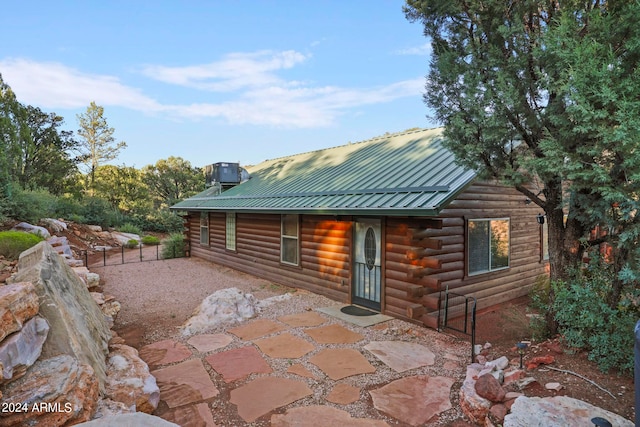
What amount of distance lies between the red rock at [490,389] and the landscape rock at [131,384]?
3.20 metres

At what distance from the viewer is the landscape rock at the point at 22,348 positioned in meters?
2.43

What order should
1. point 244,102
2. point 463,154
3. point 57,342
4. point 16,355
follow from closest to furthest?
point 16,355
point 57,342
point 463,154
point 244,102

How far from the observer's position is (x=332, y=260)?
25.7ft

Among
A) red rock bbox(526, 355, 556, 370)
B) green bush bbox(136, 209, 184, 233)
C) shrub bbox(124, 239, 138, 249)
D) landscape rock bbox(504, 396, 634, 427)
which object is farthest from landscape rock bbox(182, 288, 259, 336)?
green bush bbox(136, 209, 184, 233)

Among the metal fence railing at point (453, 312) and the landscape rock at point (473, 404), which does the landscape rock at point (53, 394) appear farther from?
the metal fence railing at point (453, 312)

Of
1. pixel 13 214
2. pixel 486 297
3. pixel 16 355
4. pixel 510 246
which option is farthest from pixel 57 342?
pixel 13 214

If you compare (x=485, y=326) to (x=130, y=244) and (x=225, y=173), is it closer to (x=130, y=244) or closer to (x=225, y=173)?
(x=225, y=173)

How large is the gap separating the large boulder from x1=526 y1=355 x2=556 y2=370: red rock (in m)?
4.31

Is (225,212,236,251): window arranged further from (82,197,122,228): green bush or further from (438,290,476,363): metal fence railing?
(82,197,122,228): green bush

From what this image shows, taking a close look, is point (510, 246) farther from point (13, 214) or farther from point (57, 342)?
point (13, 214)

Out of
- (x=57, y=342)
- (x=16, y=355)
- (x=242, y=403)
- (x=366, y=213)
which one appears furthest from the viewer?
(x=366, y=213)

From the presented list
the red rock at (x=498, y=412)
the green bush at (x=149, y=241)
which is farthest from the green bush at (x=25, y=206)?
the red rock at (x=498, y=412)

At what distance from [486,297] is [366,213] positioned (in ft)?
11.4

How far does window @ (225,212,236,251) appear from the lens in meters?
12.0
